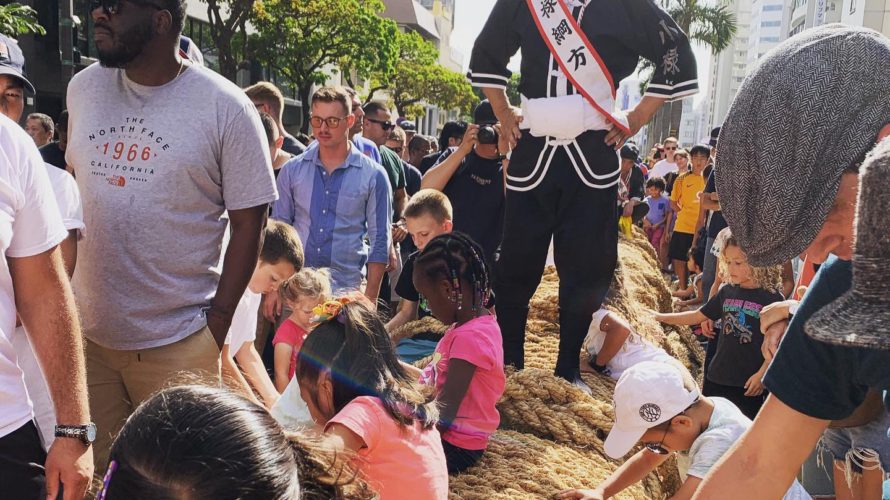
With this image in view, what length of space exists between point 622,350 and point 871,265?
3553 mm

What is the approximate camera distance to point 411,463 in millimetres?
2420

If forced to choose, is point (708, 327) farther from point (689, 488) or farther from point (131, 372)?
point (131, 372)

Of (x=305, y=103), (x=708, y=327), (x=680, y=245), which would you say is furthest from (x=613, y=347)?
(x=305, y=103)

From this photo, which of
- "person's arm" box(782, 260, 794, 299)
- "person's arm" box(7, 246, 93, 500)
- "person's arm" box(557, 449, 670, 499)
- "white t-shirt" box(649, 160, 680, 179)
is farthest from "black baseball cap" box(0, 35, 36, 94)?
"white t-shirt" box(649, 160, 680, 179)

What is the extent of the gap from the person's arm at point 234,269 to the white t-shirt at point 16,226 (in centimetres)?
70

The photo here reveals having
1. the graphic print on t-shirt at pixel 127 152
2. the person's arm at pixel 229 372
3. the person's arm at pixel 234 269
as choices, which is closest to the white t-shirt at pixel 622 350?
the person's arm at pixel 229 372

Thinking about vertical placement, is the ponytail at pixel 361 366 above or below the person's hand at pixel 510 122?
below

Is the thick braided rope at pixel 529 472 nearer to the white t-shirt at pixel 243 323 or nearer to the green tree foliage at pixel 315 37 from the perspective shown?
the white t-shirt at pixel 243 323

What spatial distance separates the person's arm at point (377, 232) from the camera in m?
4.52

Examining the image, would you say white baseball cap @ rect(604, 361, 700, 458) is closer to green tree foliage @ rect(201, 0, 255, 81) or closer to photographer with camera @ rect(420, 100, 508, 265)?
photographer with camera @ rect(420, 100, 508, 265)

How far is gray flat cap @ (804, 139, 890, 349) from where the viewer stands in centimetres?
101

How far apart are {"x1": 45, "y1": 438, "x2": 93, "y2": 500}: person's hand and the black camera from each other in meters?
3.67

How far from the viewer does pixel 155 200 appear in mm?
2693

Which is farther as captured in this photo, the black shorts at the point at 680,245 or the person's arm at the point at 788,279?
the black shorts at the point at 680,245
